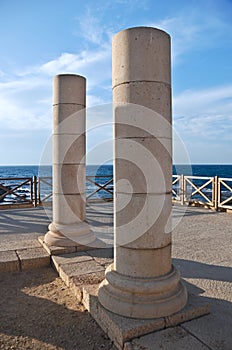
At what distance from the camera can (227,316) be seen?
11.2 ft

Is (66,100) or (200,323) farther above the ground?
(66,100)

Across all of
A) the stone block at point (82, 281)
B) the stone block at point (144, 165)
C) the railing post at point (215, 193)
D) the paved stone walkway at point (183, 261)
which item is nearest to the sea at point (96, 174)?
the railing post at point (215, 193)

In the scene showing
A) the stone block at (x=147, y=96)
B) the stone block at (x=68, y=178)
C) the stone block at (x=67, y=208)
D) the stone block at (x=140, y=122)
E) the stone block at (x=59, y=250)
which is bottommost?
the stone block at (x=59, y=250)

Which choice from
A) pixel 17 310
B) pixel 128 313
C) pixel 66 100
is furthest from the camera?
pixel 66 100

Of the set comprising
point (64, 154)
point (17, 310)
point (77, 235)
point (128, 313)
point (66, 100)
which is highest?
point (66, 100)

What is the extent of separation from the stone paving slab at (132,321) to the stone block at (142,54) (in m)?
2.47

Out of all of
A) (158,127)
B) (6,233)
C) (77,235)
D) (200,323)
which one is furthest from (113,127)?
(6,233)

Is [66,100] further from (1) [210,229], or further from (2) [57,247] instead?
(1) [210,229]

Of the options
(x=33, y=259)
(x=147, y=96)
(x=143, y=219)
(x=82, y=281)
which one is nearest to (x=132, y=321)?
(x=143, y=219)

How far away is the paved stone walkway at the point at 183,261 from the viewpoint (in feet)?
9.71

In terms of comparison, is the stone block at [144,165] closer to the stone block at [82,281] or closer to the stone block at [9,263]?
the stone block at [82,281]

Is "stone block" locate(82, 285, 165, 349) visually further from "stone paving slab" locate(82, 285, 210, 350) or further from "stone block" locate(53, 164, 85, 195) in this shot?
"stone block" locate(53, 164, 85, 195)

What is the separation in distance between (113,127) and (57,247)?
3.17 meters

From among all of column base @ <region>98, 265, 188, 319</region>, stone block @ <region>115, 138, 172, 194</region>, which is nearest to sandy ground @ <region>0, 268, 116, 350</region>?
column base @ <region>98, 265, 188, 319</region>
